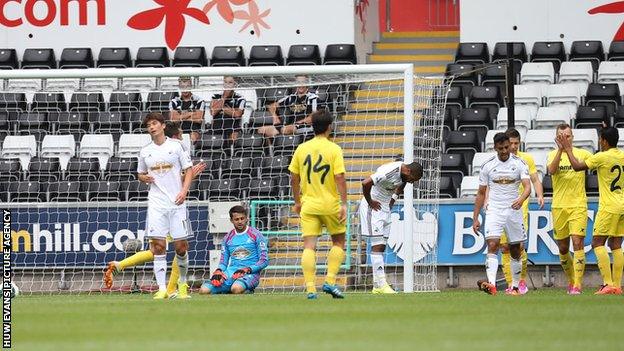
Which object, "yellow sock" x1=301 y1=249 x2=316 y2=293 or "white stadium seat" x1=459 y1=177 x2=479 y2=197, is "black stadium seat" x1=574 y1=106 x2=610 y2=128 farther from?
"yellow sock" x1=301 y1=249 x2=316 y2=293

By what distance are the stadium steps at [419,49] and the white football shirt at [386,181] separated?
32.5 feet

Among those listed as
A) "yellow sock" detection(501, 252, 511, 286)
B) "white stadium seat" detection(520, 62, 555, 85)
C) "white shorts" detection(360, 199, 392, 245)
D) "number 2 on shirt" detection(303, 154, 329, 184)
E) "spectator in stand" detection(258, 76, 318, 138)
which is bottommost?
"yellow sock" detection(501, 252, 511, 286)

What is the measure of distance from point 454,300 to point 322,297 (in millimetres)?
1717

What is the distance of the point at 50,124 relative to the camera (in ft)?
78.3

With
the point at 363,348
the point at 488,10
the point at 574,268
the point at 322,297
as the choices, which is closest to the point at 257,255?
the point at 322,297

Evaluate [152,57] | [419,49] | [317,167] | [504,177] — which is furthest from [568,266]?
[152,57]

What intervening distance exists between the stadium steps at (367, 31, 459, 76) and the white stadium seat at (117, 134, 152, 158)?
23.7ft

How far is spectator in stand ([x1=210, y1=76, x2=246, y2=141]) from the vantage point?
2223 cm

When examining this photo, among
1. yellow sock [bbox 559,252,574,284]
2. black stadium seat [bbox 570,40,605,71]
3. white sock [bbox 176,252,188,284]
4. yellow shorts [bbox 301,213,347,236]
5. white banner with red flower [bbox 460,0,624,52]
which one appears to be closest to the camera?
yellow shorts [bbox 301,213,347,236]

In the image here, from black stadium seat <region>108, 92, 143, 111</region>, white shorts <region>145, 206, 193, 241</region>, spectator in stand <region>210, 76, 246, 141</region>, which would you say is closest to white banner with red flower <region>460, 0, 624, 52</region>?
black stadium seat <region>108, 92, 143, 111</region>

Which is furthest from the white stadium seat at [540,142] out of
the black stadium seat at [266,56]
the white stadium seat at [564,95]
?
the black stadium seat at [266,56]

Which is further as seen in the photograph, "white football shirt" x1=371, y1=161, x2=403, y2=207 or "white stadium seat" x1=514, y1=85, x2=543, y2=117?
"white stadium seat" x1=514, y1=85, x2=543, y2=117

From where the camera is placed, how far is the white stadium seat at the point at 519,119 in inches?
983

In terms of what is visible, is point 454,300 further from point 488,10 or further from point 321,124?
point 488,10
